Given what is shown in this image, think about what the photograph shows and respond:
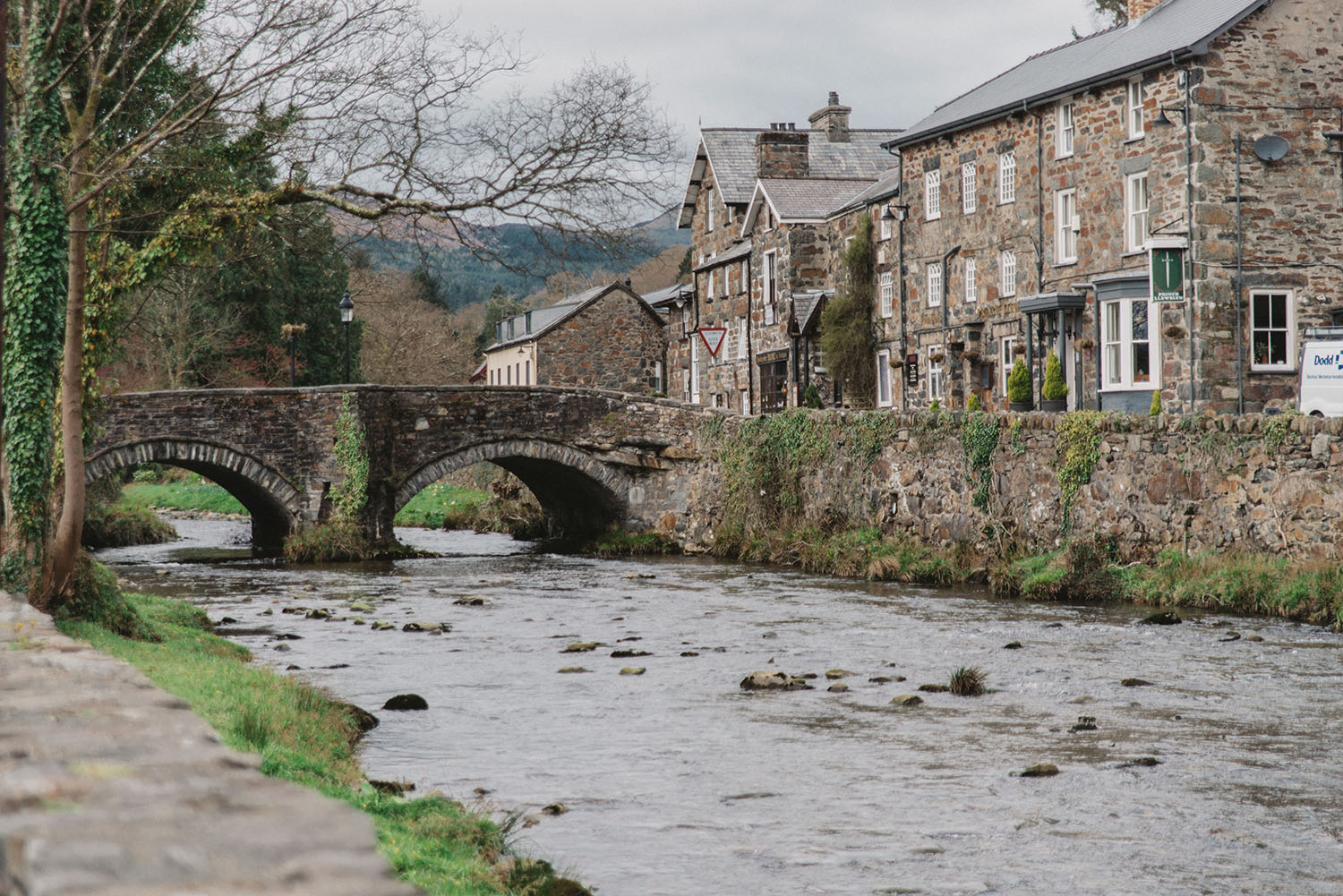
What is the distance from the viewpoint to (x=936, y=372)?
35.9 metres

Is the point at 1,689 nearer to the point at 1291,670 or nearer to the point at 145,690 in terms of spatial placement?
the point at 145,690

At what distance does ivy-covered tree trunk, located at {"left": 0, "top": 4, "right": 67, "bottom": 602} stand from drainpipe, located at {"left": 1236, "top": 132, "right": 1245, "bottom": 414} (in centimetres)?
2069

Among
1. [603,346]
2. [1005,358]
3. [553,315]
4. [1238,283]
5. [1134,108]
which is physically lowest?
[1005,358]

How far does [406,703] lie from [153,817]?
387 inches

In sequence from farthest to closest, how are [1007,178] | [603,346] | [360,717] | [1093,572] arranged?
[603,346] → [1007,178] → [1093,572] → [360,717]

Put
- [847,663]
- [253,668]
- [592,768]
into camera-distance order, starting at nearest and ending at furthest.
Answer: [592,768] → [253,668] → [847,663]

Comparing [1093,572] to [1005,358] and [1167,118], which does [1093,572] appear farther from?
[1005,358]

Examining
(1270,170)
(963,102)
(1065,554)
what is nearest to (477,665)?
(1065,554)

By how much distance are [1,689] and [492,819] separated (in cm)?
442

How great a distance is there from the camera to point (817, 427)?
94.8ft

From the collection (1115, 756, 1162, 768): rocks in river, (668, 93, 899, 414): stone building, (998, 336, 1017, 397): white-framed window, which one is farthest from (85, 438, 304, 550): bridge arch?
(1115, 756, 1162, 768): rocks in river

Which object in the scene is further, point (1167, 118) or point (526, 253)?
point (1167, 118)

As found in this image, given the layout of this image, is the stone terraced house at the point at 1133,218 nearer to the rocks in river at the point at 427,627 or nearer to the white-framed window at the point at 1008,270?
the white-framed window at the point at 1008,270

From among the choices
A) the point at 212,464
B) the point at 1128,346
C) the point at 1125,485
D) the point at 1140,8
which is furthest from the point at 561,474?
the point at 1140,8
